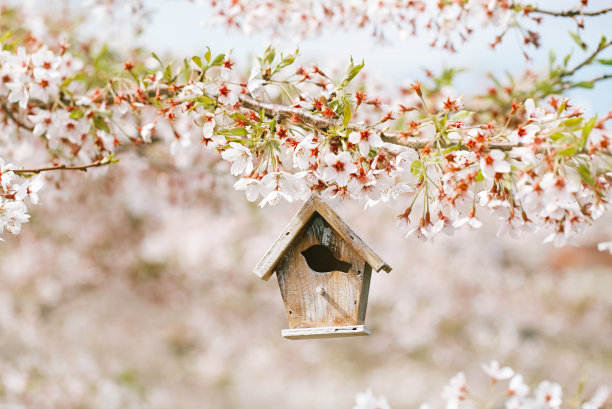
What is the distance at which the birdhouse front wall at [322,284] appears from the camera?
6.58ft

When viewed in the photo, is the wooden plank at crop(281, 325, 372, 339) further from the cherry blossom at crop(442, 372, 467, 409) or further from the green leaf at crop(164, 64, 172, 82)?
the green leaf at crop(164, 64, 172, 82)

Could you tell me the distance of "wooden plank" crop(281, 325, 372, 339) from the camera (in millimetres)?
1950

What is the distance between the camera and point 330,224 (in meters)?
1.96

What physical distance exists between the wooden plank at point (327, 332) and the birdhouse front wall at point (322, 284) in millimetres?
42

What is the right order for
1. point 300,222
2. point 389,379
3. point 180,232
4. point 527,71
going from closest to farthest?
1. point 300,222
2. point 527,71
3. point 180,232
4. point 389,379

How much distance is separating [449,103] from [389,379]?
12.3 m

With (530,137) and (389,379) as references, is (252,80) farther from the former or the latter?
(389,379)

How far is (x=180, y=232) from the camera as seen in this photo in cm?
1013

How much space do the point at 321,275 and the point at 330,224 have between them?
18cm

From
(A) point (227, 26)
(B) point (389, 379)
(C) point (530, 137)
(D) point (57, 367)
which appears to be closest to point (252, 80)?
(C) point (530, 137)

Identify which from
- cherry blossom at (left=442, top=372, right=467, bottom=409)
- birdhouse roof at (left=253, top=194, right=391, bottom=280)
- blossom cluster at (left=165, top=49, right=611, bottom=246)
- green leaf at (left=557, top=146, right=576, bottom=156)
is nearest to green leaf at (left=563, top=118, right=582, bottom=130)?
blossom cluster at (left=165, top=49, right=611, bottom=246)

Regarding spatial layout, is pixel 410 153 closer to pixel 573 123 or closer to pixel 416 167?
pixel 416 167

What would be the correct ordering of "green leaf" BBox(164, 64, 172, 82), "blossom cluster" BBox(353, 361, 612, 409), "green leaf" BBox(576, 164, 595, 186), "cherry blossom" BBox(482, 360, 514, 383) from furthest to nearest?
"cherry blossom" BBox(482, 360, 514, 383) < "blossom cluster" BBox(353, 361, 612, 409) < "green leaf" BBox(164, 64, 172, 82) < "green leaf" BBox(576, 164, 595, 186)

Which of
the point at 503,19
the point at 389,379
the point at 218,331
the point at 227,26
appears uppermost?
the point at 227,26
